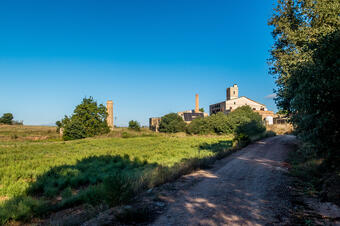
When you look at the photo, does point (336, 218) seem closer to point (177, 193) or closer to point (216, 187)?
point (216, 187)

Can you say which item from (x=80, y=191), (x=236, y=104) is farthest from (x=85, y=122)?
(x=236, y=104)

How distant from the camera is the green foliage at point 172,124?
64.4 metres

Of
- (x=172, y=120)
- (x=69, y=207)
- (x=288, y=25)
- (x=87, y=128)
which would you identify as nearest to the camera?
(x=69, y=207)

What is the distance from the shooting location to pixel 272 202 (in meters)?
5.91

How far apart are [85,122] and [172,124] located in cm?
2715

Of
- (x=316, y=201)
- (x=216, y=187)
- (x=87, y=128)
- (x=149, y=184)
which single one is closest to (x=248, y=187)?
(x=216, y=187)

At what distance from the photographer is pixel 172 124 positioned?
2539 inches

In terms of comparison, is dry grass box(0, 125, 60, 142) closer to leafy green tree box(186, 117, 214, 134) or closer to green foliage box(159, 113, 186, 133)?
green foliage box(159, 113, 186, 133)

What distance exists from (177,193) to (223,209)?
6.40 ft

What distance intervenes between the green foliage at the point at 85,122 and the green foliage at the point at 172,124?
72.5ft

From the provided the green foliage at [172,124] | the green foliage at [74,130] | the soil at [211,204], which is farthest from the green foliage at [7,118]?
the soil at [211,204]

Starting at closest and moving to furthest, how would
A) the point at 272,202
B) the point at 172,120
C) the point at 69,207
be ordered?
the point at 272,202, the point at 69,207, the point at 172,120

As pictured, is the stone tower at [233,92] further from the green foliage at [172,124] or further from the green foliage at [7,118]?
the green foliage at [7,118]

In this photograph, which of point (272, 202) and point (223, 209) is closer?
point (223, 209)
